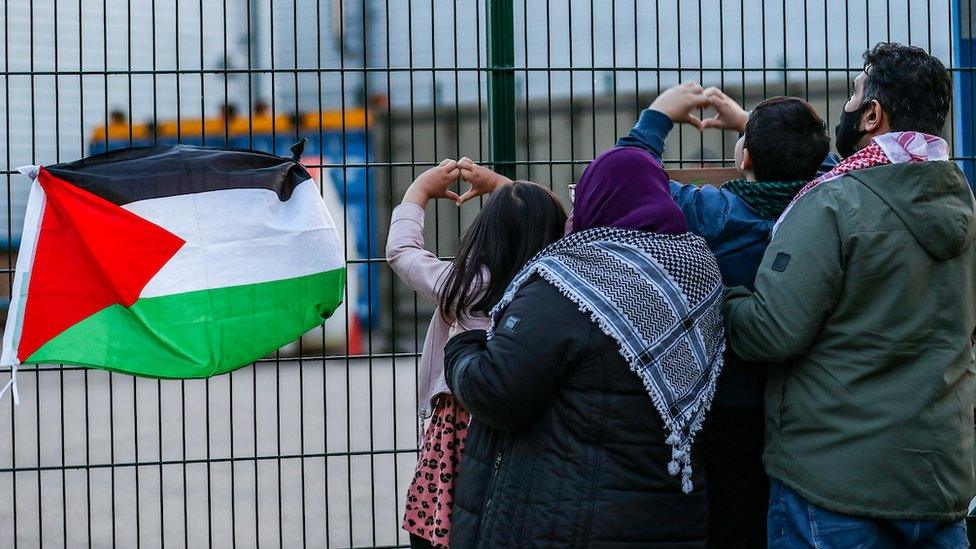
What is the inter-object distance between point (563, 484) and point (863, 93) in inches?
41.9

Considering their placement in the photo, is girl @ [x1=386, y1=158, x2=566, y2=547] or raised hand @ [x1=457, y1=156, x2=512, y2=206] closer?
girl @ [x1=386, y1=158, x2=566, y2=547]

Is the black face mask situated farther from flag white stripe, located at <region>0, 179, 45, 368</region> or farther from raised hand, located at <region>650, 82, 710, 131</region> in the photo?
flag white stripe, located at <region>0, 179, 45, 368</region>

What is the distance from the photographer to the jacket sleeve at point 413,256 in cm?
260

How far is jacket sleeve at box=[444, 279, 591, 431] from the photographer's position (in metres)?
1.97

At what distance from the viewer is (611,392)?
6.61 ft

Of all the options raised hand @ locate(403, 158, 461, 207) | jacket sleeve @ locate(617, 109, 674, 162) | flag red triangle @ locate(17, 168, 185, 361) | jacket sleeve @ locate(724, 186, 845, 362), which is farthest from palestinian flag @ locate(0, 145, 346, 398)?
jacket sleeve @ locate(724, 186, 845, 362)

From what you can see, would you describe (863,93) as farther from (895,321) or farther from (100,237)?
(100,237)

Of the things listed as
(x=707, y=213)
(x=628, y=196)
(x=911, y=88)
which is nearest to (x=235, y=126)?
(x=707, y=213)

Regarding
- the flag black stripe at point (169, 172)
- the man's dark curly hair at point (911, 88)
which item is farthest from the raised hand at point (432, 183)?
the man's dark curly hair at point (911, 88)

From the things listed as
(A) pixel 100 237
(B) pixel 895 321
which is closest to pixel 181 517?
(A) pixel 100 237

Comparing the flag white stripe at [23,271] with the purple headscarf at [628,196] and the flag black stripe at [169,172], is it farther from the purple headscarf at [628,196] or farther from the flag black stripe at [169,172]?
the purple headscarf at [628,196]

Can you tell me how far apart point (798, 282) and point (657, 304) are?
291 mm

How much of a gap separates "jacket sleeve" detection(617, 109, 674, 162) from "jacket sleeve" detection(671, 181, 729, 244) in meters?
0.15

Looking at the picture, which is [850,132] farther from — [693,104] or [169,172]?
[169,172]
